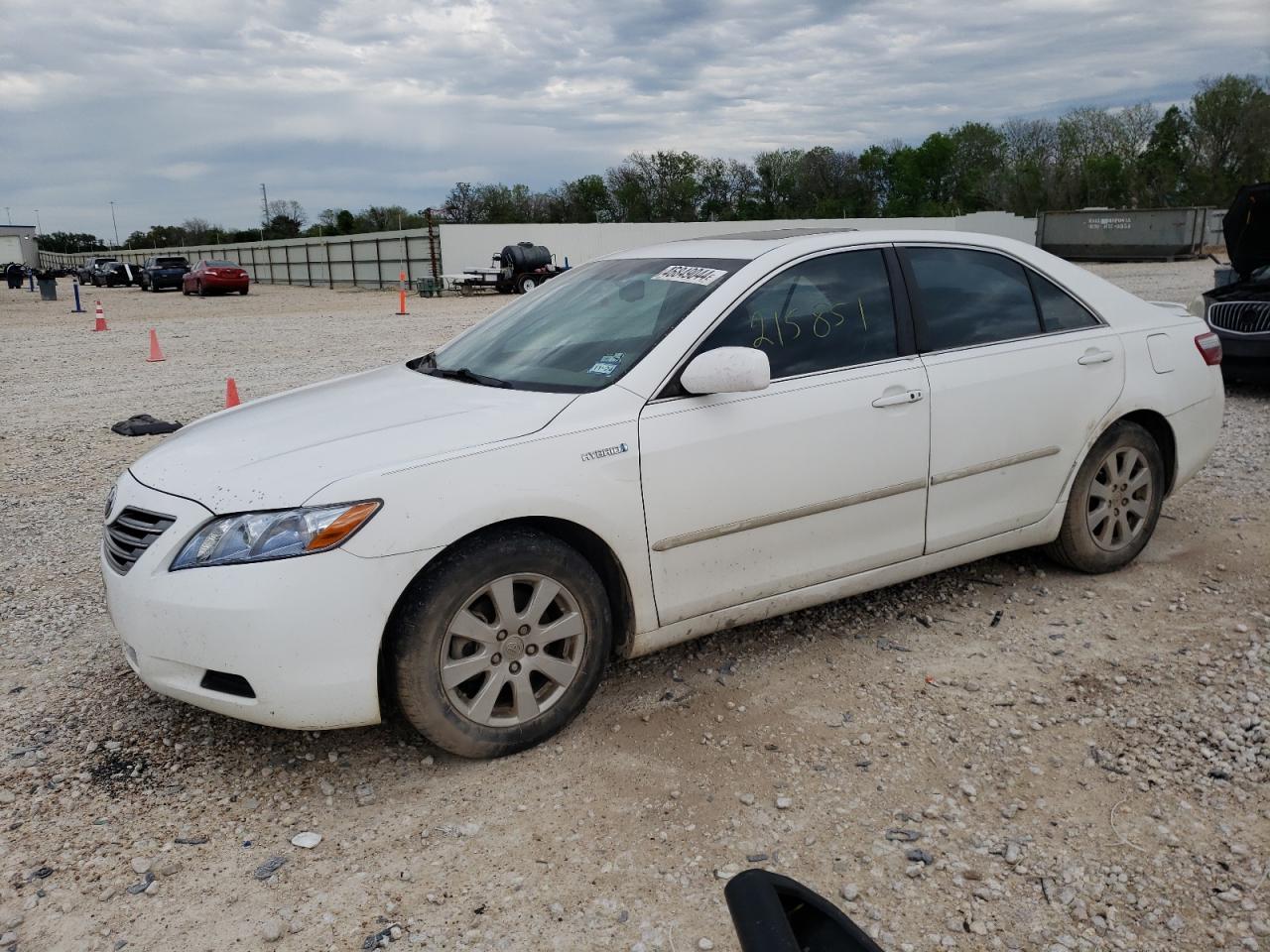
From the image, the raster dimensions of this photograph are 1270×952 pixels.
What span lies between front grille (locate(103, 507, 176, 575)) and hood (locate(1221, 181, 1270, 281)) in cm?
1079

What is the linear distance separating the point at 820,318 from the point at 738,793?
1.84m

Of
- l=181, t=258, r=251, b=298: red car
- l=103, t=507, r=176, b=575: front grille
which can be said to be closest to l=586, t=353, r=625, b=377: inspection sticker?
l=103, t=507, r=176, b=575: front grille

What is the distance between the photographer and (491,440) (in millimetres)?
3188

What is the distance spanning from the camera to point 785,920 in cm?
137

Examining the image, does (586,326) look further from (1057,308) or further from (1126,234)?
(1126,234)

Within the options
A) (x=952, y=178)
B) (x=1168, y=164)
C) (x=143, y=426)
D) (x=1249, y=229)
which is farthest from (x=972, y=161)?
(x=143, y=426)

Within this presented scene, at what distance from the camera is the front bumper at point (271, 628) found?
2896mm

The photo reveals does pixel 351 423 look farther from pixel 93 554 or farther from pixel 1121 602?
pixel 1121 602

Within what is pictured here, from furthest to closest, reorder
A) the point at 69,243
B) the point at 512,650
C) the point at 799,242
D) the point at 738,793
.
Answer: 1. the point at 69,243
2. the point at 799,242
3. the point at 512,650
4. the point at 738,793

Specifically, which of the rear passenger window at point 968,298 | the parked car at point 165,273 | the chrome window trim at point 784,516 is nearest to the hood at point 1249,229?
the rear passenger window at point 968,298

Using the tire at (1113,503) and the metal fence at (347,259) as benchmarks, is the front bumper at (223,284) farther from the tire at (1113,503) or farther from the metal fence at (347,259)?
the tire at (1113,503)

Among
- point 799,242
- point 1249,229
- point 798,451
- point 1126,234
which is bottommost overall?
point 798,451

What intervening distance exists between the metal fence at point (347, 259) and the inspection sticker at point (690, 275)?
122 ft

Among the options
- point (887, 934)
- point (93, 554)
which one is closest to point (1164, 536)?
point (887, 934)
